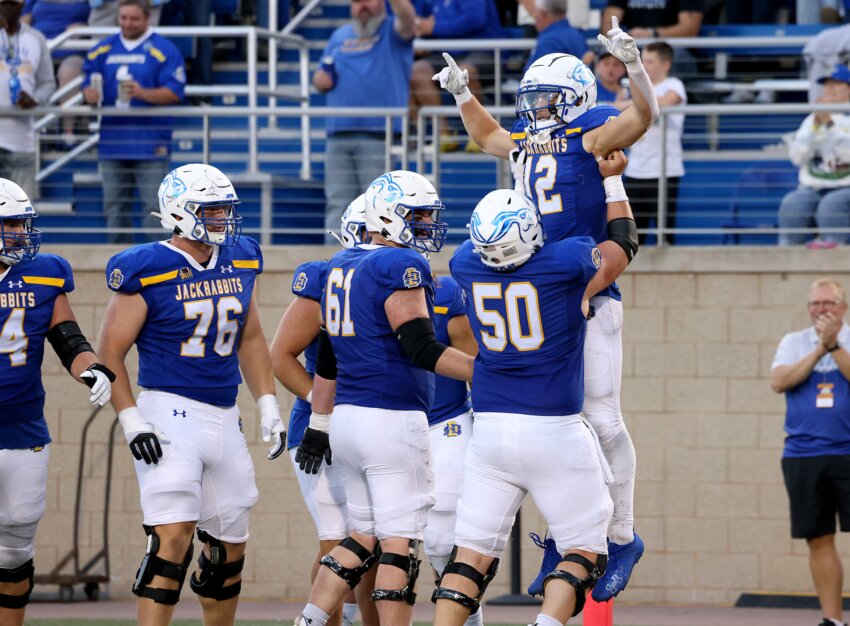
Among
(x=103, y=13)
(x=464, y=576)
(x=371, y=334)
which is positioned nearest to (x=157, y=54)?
(x=103, y=13)

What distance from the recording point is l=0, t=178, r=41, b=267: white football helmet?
7445 mm

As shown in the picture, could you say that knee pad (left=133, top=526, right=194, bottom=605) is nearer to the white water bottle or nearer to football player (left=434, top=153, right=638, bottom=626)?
football player (left=434, top=153, right=638, bottom=626)

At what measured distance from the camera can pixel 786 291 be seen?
442 inches

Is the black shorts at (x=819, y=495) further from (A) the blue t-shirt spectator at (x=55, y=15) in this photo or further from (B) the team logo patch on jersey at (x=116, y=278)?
(A) the blue t-shirt spectator at (x=55, y=15)

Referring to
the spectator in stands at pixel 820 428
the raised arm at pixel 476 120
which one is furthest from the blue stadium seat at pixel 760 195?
the raised arm at pixel 476 120

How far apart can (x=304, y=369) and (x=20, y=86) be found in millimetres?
5298

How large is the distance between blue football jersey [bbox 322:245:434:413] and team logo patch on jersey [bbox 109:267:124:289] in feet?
3.11

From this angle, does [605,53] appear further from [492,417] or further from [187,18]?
[492,417]

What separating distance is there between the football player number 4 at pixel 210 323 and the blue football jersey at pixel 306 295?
451 millimetres

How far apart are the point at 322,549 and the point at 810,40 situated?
22.7 ft

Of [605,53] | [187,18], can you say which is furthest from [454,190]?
[187,18]

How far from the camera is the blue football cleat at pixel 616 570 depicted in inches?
292

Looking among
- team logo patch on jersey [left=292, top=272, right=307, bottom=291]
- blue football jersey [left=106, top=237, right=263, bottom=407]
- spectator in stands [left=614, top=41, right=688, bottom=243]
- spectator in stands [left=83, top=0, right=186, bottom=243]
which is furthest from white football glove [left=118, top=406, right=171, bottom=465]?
spectator in stands [left=614, top=41, right=688, bottom=243]

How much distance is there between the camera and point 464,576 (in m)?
6.81
